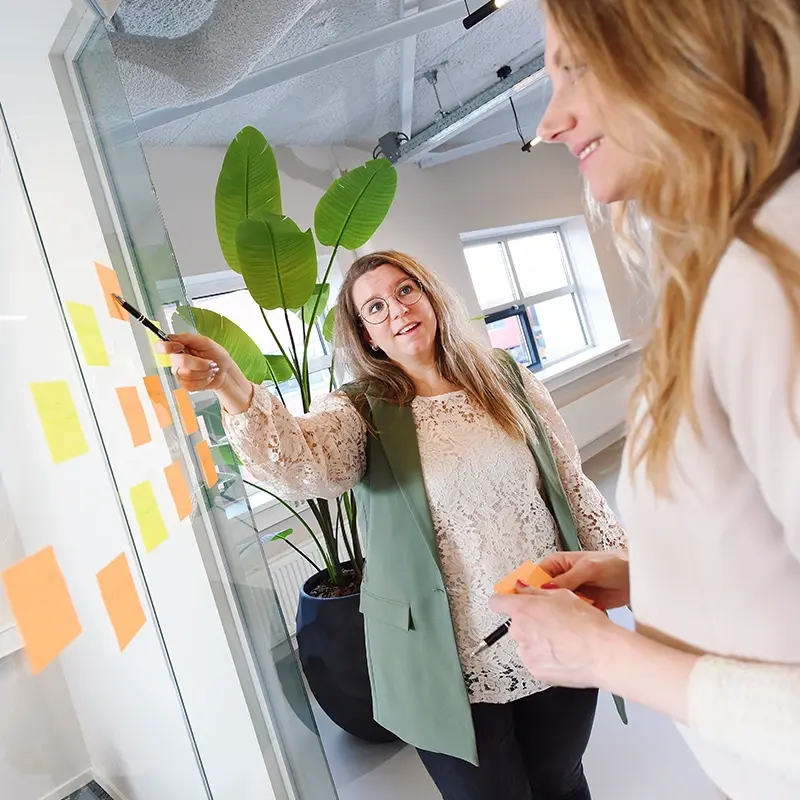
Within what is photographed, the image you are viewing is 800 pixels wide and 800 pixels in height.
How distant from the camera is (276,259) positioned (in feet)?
5.51

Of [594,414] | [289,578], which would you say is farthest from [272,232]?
[594,414]

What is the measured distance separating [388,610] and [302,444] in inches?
14.7

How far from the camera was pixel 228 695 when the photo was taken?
4.34ft

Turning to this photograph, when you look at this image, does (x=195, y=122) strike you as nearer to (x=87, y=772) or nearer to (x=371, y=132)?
(x=371, y=132)

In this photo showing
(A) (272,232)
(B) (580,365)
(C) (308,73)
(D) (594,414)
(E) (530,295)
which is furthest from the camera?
(E) (530,295)

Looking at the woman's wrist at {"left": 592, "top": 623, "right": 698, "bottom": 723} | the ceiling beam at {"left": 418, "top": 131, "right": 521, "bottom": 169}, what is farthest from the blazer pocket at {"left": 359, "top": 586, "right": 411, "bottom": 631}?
the ceiling beam at {"left": 418, "top": 131, "right": 521, "bottom": 169}

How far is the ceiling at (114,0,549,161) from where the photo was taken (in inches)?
77.3

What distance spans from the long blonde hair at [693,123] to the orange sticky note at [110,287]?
0.93 meters

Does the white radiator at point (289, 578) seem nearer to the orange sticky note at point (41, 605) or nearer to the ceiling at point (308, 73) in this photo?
the ceiling at point (308, 73)

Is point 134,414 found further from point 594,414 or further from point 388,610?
point 594,414

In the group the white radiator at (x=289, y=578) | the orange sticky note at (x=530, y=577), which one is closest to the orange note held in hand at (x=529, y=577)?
the orange sticky note at (x=530, y=577)

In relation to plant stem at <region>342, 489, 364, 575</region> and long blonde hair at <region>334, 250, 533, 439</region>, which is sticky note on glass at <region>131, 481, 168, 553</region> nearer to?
long blonde hair at <region>334, 250, 533, 439</region>

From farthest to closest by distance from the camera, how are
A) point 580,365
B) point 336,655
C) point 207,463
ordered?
point 580,365 < point 336,655 < point 207,463

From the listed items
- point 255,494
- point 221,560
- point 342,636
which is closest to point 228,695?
point 221,560
